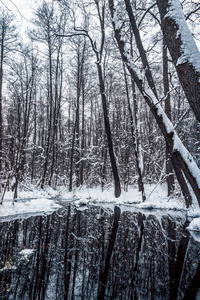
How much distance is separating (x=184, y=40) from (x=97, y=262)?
11.3 ft

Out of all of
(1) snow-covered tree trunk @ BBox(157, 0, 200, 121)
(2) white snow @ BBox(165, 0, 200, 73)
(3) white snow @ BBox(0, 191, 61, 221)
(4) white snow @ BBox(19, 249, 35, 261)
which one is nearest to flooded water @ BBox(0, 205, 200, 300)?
(4) white snow @ BBox(19, 249, 35, 261)

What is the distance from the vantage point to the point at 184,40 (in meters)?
2.45

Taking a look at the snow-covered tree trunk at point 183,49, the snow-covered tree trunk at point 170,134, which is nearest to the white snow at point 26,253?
the snow-covered tree trunk at point 170,134

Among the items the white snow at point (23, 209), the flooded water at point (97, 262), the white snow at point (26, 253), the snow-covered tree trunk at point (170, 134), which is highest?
the snow-covered tree trunk at point (170, 134)

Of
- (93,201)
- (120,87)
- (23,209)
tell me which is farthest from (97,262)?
(120,87)

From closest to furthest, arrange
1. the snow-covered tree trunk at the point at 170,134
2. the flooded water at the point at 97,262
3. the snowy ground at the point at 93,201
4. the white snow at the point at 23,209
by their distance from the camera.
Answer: the flooded water at the point at 97,262 < the snow-covered tree trunk at the point at 170,134 < the snowy ground at the point at 93,201 < the white snow at the point at 23,209

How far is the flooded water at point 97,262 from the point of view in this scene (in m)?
2.32

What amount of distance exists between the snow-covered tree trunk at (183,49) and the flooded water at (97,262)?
222 cm

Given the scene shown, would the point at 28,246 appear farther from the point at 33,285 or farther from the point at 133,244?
the point at 133,244

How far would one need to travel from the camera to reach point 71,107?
81.7 ft

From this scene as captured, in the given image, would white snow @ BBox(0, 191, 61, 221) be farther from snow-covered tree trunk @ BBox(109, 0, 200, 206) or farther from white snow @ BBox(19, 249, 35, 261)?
snow-covered tree trunk @ BBox(109, 0, 200, 206)

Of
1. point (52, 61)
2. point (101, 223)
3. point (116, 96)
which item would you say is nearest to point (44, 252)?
point (101, 223)

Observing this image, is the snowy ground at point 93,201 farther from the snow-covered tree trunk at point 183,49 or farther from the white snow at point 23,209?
the snow-covered tree trunk at point 183,49

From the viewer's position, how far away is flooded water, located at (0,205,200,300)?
7.62 ft
